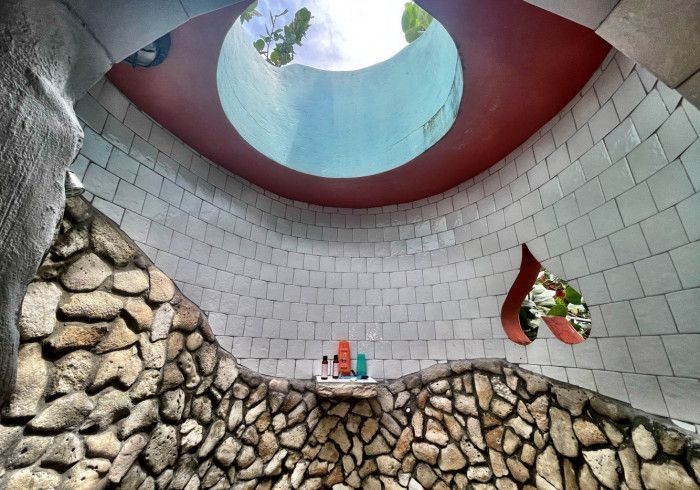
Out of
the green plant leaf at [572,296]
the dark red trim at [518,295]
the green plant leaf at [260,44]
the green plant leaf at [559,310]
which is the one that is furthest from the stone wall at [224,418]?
the green plant leaf at [260,44]

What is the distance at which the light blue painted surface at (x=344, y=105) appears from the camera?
264cm

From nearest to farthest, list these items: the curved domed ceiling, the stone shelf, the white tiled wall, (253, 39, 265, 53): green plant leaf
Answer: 1. the white tiled wall
2. the curved domed ceiling
3. the stone shelf
4. (253, 39, 265, 53): green plant leaf

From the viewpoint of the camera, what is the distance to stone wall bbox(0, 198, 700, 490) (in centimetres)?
137

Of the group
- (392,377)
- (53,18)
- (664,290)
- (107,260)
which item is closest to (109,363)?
(107,260)

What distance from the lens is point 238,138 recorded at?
2559 millimetres

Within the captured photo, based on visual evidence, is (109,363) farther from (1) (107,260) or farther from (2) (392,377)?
(2) (392,377)

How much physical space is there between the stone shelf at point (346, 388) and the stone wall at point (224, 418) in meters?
0.25

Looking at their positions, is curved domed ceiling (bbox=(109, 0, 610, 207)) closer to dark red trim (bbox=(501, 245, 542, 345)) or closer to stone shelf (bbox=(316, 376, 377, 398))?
dark red trim (bbox=(501, 245, 542, 345))

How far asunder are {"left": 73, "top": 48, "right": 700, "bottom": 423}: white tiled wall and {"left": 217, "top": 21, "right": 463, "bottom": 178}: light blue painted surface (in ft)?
1.92

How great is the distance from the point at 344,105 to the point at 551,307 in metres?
3.16

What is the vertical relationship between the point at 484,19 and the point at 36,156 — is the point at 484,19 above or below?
above

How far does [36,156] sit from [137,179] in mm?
1825

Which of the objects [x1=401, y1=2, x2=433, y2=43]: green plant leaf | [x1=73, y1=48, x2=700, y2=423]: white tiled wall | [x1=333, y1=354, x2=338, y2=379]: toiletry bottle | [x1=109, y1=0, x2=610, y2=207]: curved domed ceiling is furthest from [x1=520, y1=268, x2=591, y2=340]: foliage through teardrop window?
[x1=401, y1=2, x2=433, y2=43]: green plant leaf

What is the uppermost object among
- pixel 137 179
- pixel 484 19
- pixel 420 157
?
pixel 484 19
